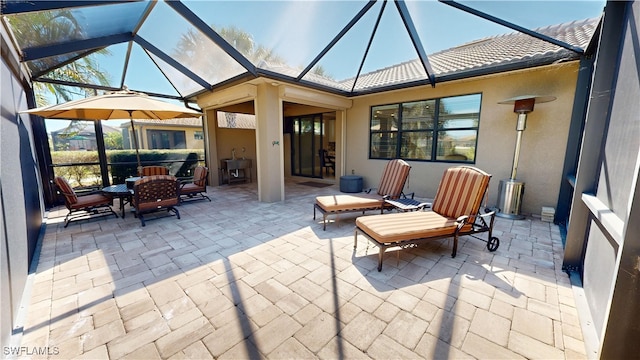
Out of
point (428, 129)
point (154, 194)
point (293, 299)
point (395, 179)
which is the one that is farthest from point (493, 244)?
point (154, 194)

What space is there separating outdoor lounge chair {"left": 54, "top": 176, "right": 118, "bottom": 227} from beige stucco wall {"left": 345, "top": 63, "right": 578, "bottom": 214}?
24.2 ft

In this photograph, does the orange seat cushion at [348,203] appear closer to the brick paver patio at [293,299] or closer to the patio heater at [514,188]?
the brick paver patio at [293,299]

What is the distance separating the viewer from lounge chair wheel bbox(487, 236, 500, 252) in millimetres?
3314

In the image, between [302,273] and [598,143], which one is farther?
[302,273]

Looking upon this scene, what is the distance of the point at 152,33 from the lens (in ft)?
16.6

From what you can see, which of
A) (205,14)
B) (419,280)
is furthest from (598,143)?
(205,14)

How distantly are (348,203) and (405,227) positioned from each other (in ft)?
4.77

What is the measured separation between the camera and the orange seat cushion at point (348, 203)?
427cm

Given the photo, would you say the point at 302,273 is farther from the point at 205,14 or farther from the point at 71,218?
the point at 71,218

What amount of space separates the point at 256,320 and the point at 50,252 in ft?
11.5

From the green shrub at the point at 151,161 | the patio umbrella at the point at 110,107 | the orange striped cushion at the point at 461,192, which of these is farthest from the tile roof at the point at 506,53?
the green shrub at the point at 151,161

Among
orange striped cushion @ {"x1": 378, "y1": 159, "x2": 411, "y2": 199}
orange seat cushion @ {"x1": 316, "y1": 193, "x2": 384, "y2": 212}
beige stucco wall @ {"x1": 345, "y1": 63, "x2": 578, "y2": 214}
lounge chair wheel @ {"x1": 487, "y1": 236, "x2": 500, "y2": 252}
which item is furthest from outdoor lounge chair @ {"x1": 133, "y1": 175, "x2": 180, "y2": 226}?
beige stucco wall @ {"x1": 345, "y1": 63, "x2": 578, "y2": 214}

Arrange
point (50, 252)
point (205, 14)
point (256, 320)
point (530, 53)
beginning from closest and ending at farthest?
point (256, 320) → point (50, 252) → point (205, 14) → point (530, 53)

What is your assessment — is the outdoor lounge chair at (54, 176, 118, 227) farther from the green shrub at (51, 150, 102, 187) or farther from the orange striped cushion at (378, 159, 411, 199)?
the orange striped cushion at (378, 159, 411, 199)
